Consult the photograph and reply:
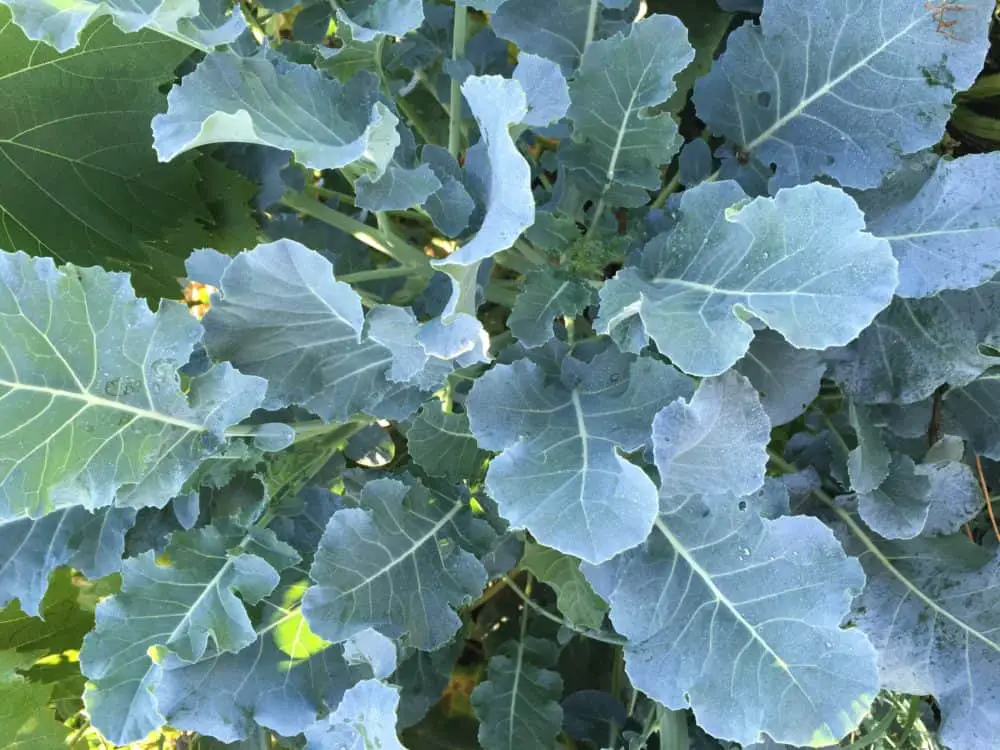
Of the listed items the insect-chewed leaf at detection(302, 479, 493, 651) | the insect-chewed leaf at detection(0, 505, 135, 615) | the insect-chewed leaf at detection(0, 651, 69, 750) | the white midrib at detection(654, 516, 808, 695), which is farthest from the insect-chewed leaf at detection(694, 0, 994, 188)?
the insect-chewed leaf at detection(0, 651, 69, 750)

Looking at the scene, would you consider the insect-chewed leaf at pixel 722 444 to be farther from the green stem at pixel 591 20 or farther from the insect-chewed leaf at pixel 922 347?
the green stem at pixel 591 20

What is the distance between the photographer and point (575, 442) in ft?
2.28

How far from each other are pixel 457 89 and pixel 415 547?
0.45 m

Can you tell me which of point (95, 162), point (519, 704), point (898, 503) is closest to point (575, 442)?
point (898, 503)

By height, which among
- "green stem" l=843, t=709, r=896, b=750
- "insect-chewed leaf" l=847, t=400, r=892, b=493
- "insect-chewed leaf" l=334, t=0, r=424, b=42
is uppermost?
"insect-chewed leaf" l=334, t=0, r=424, b=42

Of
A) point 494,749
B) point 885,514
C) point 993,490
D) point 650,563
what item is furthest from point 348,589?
point 993,490

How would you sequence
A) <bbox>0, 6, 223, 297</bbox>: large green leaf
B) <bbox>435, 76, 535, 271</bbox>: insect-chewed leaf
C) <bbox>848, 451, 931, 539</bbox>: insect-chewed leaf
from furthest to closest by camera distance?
1. <bbox>0, 6, 223, 297</bbox>: large green leaf
2. <bbox>848, 451, 931, 539</bbox>: insect-chewed leaf
3. <bbox>435, 76, 535, 271</bbox>: insect-chewed leaf

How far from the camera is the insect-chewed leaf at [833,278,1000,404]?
758mm

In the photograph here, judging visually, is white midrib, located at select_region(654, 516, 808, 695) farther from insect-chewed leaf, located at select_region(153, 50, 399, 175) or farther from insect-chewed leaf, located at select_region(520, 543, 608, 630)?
insect-chewed leaf, located at select_region(153, 50, 399, 175)

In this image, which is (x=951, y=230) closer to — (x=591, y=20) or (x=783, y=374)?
(x=783, y=374)

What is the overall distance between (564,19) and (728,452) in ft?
1.40

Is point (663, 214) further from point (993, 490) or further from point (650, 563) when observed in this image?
point (993, 490)

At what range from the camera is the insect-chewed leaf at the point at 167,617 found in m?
0.71

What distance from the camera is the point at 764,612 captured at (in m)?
0.68
